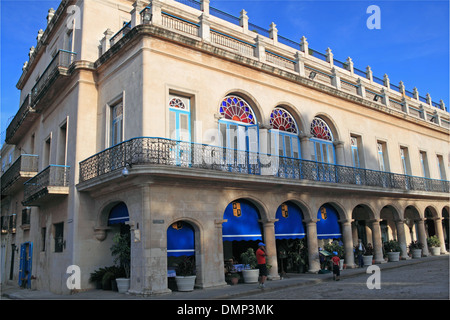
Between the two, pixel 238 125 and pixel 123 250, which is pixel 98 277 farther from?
pixel 238 125

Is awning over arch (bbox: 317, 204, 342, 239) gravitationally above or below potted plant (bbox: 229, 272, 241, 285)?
above

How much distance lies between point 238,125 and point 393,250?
11417mm

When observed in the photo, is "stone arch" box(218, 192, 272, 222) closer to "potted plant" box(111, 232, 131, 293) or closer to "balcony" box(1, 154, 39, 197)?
"potted plant" box(111, 232, 131, 293)

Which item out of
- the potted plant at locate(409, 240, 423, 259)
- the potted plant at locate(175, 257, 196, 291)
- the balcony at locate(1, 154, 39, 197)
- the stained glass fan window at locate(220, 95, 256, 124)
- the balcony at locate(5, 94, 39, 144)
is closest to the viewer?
the potted plant at locate(175, 257, 196, 291)

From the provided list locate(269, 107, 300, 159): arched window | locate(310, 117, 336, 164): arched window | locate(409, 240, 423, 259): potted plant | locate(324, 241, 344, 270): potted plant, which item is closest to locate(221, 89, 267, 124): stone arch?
locate(269, 107, 300, 159): arched window

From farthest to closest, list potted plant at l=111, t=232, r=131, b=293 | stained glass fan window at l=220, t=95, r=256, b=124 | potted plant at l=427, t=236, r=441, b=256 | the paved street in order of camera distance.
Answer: potted plant at l=427, t=236, r=441, b=256 < stained glass fan window at l=220, t=95, r=256, b=124 < potted plant at l=111, t=232, r=131, b=293 < the paved street

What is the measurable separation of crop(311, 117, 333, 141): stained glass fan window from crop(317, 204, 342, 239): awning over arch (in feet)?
11.1

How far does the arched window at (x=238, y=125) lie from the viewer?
15.5m

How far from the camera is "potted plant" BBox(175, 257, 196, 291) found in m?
12.8

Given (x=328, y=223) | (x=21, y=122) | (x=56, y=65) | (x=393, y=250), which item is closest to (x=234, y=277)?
(x=328, y=223)

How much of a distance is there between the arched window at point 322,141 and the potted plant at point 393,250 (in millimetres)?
5763

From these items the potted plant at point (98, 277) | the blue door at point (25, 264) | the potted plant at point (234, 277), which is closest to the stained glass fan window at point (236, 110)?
the potted plant at point (234, 277)
